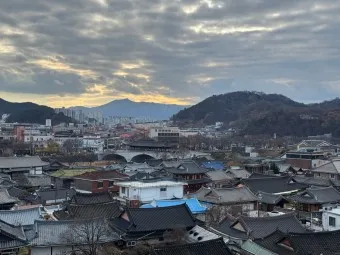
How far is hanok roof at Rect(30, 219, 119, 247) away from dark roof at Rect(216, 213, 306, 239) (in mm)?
5090

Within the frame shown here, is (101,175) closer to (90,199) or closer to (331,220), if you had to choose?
(90,199)

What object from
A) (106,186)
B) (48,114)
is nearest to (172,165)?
(106,186)

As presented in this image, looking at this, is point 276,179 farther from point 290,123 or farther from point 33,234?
point 290,123

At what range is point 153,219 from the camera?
1883 centimetres

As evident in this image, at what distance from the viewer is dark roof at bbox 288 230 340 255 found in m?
14.7

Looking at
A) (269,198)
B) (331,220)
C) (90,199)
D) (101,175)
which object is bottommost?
(331,220)

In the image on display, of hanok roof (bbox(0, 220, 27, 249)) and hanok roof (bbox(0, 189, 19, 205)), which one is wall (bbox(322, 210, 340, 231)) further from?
hanok roof (bbox(0, 189, 19, 205))

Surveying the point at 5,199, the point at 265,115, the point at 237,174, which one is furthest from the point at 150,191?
the point at 265,115

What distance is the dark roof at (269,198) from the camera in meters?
28.0

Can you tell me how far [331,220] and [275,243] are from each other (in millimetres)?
8030

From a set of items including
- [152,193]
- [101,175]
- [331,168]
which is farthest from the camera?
[331,168]

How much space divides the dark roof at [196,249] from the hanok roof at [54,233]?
4334mm

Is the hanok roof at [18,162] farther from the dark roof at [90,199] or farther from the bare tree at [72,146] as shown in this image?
the bare tree at [72,146]

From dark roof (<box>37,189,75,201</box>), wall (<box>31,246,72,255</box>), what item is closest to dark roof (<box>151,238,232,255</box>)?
wall (<box>31,246,72,255</box>)
